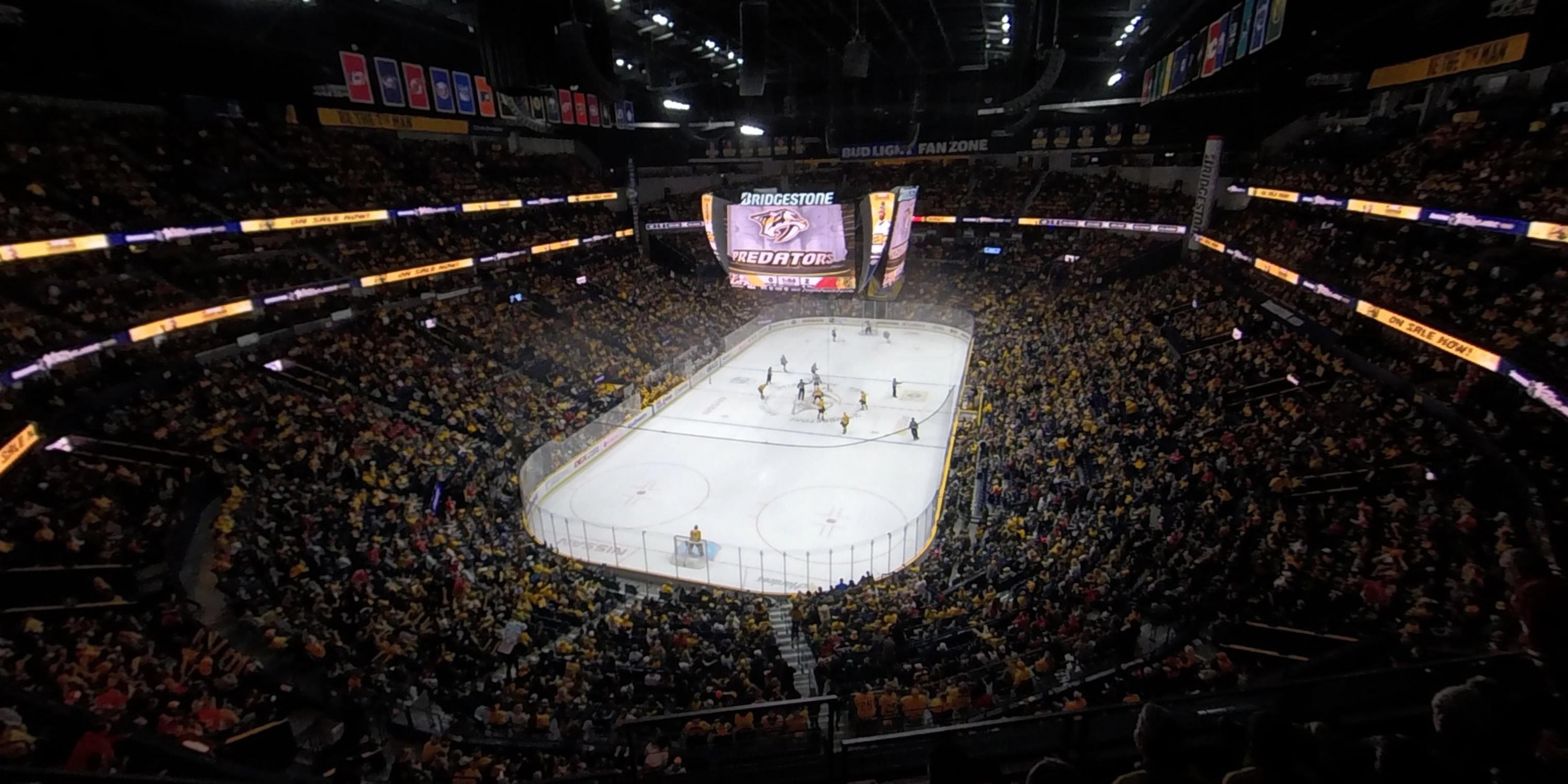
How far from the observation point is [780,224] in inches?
685

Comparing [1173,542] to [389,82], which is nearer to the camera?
[1173,542]

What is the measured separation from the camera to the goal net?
1503 cm

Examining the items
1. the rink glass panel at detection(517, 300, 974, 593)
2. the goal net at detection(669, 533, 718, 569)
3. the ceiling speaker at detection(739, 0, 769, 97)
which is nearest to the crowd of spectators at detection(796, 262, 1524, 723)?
the rink glass panel at detection(517, 300, 974, 593)

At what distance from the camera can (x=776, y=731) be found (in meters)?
6.77

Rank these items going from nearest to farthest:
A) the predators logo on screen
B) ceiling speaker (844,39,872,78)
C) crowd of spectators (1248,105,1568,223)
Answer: ceiling speaker (844,39,872,78) < crowd of spectators (1248,105,1568,223) < the predators logo on screen

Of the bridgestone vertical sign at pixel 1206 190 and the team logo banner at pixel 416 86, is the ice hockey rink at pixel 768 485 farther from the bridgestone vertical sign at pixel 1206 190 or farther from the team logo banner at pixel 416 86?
the team logo banner at pixel 416 86

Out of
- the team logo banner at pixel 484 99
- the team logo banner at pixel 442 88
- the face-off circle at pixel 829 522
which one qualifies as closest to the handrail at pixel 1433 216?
the face-off circle at pixel 829 522

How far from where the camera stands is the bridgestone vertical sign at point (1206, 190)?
25.4m

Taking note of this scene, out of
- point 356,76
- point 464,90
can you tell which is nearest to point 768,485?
point 356,76

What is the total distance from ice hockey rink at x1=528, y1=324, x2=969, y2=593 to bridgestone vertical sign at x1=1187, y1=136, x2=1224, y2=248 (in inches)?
433

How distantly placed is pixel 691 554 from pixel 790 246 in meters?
8.05

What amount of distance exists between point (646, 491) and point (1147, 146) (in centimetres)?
2486

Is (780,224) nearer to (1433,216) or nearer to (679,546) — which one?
(679,546)

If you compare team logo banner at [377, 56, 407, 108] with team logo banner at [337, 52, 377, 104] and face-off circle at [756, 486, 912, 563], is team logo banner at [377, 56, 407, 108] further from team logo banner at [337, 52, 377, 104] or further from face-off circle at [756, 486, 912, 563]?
face-off circle at [756, 486, 912, 563]
